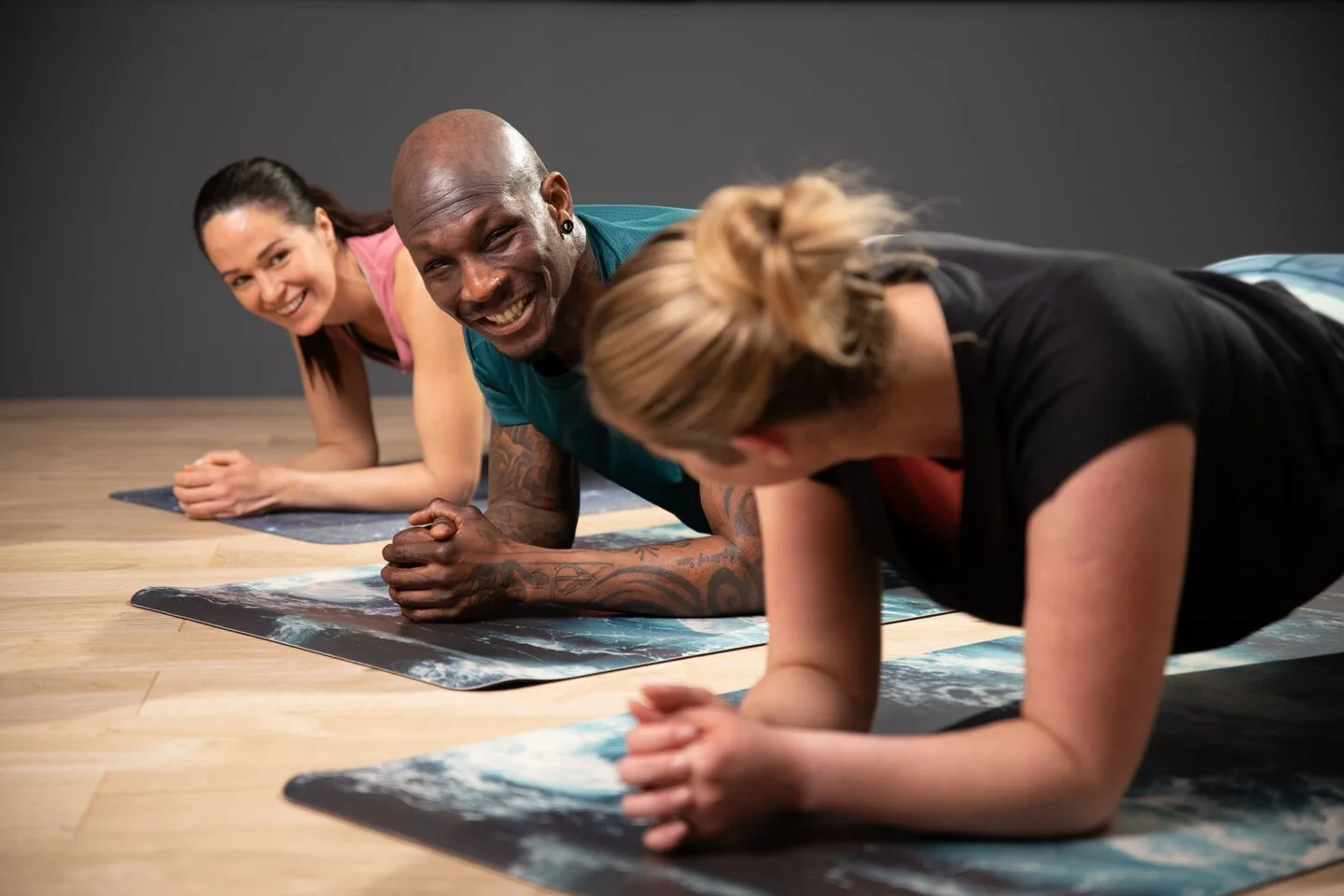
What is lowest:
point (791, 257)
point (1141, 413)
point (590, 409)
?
point (590, 409)

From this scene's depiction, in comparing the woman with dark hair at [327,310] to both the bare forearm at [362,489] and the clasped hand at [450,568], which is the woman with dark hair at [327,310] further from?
the clasped hand at [450,568]

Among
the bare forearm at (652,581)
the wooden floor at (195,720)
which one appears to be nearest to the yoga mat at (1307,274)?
the wooden floor at (195,720)

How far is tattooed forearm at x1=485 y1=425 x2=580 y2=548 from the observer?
100 inches

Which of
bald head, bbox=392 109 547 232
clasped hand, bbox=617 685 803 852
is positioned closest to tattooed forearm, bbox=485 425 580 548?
bald head, bbox=392 109 547 232

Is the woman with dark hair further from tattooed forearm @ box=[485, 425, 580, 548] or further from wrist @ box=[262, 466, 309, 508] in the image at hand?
tattooed forearm @ box=[485, 425, 580, 548]

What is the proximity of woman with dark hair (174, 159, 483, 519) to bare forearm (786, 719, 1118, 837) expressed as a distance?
1.87m

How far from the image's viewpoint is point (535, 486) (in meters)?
2.56

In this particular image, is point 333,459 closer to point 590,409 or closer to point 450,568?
point 590,409

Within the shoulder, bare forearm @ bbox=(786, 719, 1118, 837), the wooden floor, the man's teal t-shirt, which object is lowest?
the wooden floor

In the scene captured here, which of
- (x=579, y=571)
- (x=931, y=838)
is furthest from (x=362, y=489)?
(x=931, y=838)

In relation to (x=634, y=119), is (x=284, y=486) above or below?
below

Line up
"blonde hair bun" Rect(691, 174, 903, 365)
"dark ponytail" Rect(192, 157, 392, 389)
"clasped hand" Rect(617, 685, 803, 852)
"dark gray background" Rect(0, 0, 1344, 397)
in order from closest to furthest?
"blonde hair bun" Rect(691, 174, 903, 365) < "clasped hand" Rect(617, 685, 803, 852) < "dark ponytail" Rect(192, 157, 392, 389) < "dark gray background" Rect(0, 0, 1344, 397)

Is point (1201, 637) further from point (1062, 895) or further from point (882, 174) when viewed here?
point (882, 174)

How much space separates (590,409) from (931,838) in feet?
3.83
